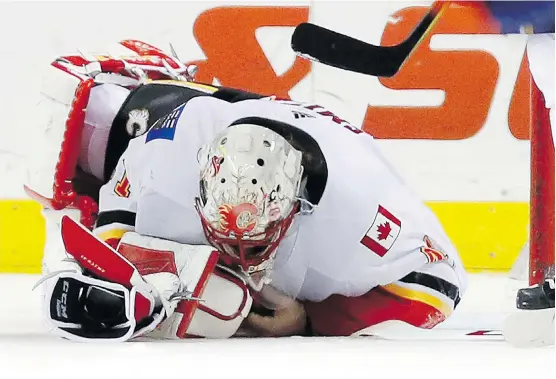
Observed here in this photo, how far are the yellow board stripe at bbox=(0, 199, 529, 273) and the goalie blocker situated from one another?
43.1 inches

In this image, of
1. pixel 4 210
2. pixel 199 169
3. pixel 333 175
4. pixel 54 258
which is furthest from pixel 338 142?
pixel 4 210

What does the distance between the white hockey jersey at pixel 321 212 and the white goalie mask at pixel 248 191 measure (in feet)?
0.34

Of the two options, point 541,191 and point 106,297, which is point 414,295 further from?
point 106,297

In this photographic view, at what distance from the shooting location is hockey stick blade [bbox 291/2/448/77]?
1.54 metres

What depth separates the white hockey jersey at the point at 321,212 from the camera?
1799 millimetres

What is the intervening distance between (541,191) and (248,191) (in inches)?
22.9

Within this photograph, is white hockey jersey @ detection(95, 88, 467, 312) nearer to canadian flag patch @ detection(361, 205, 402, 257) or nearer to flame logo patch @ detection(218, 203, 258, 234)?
canadian flag patch @ detection(361, 205, 402, 257)

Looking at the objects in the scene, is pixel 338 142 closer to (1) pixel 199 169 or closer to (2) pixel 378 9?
(1) pixel 199 169

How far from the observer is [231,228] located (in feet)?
5.29

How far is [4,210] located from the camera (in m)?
2.78

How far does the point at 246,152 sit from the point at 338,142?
30 cm

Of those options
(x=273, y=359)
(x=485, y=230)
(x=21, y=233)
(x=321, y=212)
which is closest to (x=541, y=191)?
(x=321, y=212)

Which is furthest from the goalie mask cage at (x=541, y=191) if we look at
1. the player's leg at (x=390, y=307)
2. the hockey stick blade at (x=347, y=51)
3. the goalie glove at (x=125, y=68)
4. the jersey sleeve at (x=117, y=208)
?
the goalie glove at (x=125, y=68)

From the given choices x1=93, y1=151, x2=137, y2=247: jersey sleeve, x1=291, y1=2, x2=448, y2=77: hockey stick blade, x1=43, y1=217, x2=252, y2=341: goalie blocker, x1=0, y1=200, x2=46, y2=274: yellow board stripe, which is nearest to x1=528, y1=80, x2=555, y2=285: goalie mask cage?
x1=291, y1=2, x2=448, y2=77: hockey stick blade
